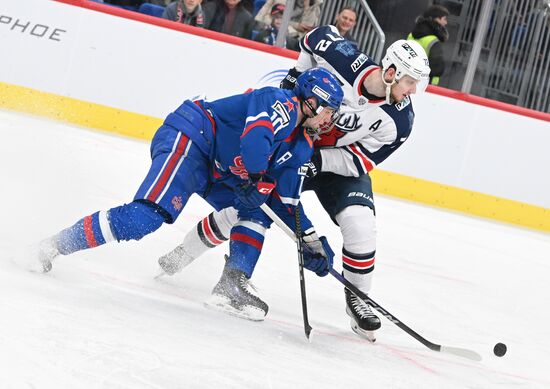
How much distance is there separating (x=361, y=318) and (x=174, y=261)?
74 cm

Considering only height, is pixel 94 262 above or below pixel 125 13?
below

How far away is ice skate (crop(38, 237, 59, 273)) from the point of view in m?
3.08

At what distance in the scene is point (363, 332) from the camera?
139 inches

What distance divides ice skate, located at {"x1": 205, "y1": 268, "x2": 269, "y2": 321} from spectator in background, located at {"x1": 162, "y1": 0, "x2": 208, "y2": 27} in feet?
14.1

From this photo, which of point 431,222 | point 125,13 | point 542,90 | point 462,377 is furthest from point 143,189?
point 542,90

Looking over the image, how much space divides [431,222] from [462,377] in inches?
144

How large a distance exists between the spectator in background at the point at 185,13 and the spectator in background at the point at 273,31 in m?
0.47

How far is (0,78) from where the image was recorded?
712 centimetres

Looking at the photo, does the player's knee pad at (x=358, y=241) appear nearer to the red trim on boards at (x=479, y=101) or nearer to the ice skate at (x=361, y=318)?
the ice skate at (x=361, y=318)

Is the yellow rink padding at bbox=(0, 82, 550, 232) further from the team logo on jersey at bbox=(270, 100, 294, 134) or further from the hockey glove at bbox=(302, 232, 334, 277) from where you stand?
the team logo on jersey at bbox=(270, 100, 294, 134)

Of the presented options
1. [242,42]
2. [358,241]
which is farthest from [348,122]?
[242,42]

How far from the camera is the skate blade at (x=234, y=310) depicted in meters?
3.25

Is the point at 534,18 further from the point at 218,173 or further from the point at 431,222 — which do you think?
the point at 218,173

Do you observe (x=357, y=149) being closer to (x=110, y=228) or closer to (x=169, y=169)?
(x=169, y=169)
